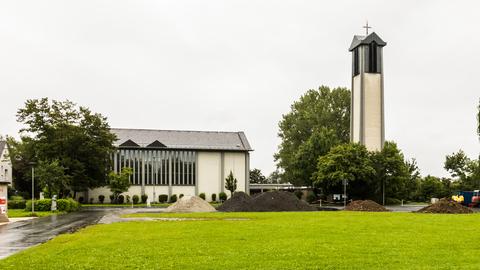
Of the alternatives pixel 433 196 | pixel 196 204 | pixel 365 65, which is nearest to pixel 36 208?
pixel 196 204

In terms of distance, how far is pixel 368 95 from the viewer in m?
77.0

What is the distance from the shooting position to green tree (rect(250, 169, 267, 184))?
13125 centimetres

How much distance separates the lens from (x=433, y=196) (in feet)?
255

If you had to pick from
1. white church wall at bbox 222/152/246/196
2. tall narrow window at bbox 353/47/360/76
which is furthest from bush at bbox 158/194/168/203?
tall narrow window at bbox 353/47/360/76

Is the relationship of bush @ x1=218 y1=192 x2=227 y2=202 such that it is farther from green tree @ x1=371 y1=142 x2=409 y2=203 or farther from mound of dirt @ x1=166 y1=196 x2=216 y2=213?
mound of dirt @ x1=166 y1=196 x2=216 y2=213

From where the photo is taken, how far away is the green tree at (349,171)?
2687 inches

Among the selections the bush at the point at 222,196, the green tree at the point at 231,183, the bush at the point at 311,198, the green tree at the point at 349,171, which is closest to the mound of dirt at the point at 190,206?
the green tree at the point at 349,171

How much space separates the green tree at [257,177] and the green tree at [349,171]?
196ft

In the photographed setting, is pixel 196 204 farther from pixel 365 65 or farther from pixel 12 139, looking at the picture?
pixel 12 139

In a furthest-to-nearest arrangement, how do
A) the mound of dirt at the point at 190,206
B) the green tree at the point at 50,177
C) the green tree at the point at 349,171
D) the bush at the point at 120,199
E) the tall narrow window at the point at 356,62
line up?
the bush at the point at 120,199
the tall narrow window at the point at 356,62
the green tree at the point at 349,171
the green tree at the point at 50,177
the mound of dirt at the point at 190,206

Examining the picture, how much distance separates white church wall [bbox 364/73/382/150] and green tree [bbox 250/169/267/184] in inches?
2253

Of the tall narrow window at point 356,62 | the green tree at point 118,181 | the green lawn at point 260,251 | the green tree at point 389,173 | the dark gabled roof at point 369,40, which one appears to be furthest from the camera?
the tall narrow window at point 356,62

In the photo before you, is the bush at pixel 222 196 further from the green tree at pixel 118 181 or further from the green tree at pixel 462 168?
the green tree at pixel 462 168

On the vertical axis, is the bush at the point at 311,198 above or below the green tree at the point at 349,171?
below
